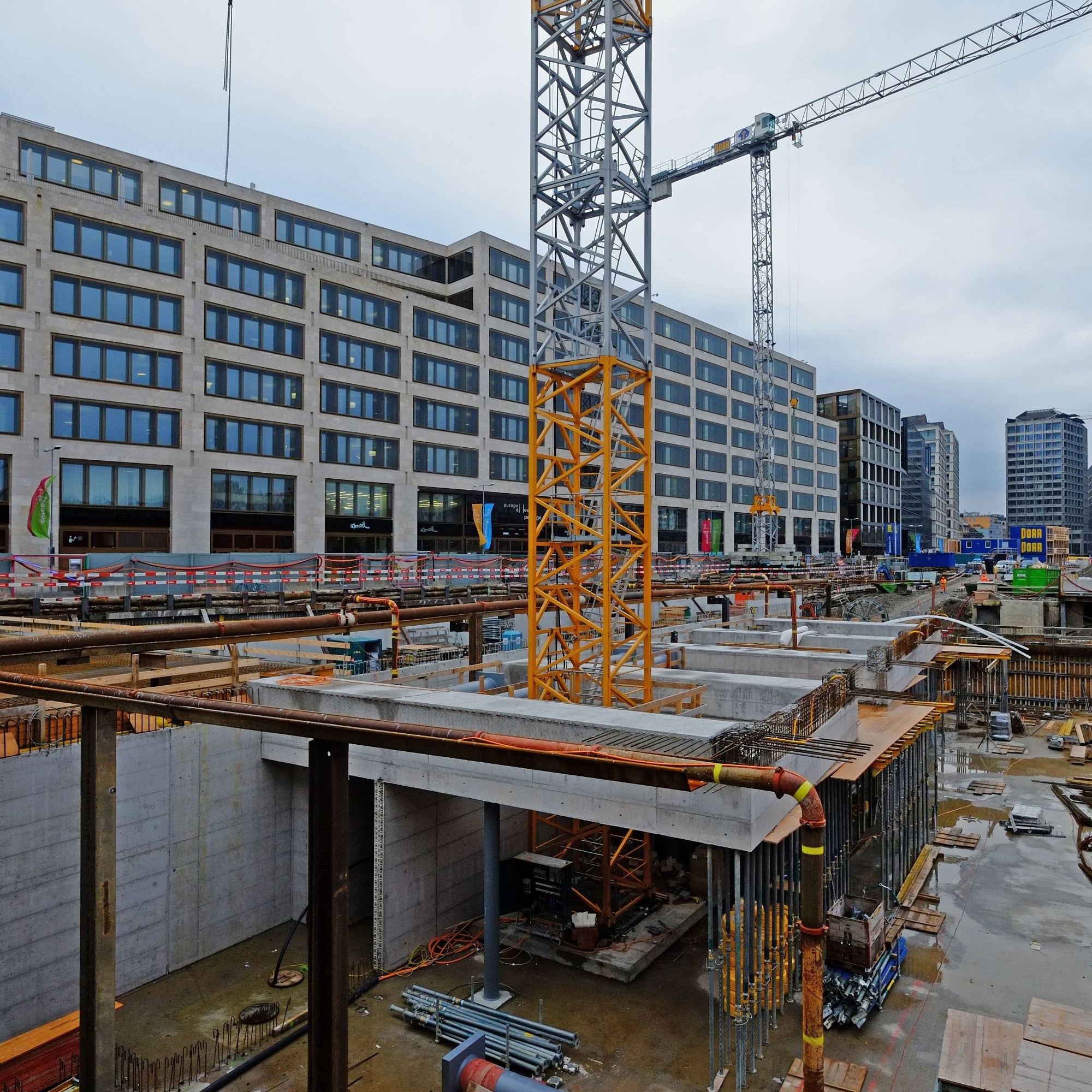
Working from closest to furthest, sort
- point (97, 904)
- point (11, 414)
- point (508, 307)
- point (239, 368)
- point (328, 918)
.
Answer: point (328, 918), point (97, 904), point (11, 414), point (239, 368), point (508, 307)

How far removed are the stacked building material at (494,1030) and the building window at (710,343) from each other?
69265mm

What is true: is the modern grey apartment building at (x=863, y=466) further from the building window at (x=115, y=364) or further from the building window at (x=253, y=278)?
the building window at (x=115, y=364)

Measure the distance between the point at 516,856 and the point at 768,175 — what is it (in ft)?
265

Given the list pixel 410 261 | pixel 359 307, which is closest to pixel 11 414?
pixel 359 307

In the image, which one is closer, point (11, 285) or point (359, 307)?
point (11, 285)

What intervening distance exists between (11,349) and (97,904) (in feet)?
125

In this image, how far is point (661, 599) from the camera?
31250mm

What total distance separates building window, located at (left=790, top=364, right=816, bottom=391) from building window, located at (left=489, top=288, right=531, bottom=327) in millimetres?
42400

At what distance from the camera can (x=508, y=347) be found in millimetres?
58875

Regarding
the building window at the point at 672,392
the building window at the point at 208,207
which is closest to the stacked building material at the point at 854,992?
the building window at the point at 208,207

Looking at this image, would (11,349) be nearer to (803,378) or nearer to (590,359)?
(590,359)

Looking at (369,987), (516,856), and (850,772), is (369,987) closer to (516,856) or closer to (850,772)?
(516,856)

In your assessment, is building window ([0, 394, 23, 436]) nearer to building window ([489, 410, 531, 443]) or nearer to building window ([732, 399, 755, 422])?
building window ([489, 410, 531, 443])

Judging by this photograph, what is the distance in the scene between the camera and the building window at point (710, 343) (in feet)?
251
